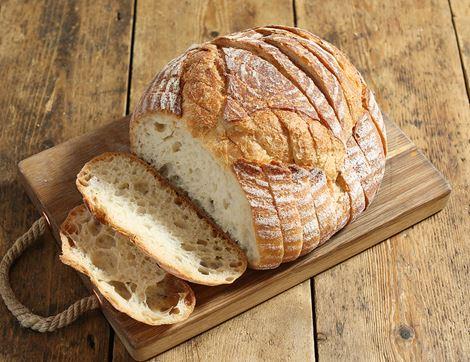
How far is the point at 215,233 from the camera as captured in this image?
2.25 meters

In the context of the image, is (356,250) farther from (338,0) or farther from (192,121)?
(338,0)

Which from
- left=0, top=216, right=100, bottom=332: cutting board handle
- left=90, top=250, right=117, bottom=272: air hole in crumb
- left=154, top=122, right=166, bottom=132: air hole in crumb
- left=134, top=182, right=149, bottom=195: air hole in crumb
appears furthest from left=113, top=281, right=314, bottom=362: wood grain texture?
left=154, top=122, right=166, bottom=132: air hole in crumb

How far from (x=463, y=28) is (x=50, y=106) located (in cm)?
164

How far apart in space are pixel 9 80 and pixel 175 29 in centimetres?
67

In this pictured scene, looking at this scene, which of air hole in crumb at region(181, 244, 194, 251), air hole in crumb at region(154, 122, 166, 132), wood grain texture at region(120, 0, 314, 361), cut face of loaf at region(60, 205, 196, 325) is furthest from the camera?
wood grain texture at region(120, 0, 314, 361)

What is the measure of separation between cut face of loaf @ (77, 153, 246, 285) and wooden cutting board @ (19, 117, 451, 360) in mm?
90

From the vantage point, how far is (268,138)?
214 centimetres

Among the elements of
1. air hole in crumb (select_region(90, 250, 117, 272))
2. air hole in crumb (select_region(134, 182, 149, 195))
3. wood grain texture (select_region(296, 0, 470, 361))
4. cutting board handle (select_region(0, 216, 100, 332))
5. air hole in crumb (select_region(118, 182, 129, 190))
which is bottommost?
wood grain texture (select_region(296, 0, 470, 361))

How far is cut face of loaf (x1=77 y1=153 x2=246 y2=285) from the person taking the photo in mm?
2145

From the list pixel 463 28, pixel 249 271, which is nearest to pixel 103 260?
pixel 249 271

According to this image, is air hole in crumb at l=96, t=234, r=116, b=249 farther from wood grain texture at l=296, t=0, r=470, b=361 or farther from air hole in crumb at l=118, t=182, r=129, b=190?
wood grain texture at l=296, t=0, r=470, b=361

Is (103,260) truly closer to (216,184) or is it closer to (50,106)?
(216,184)

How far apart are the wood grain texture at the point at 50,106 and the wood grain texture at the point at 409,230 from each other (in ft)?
2.32

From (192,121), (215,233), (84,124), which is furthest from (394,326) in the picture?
(84,124)
